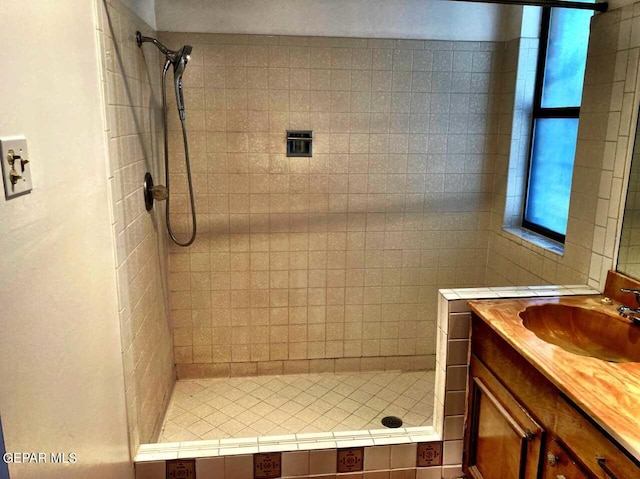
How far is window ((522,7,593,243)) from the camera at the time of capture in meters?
2.48

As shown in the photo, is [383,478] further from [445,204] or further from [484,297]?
[445,204]

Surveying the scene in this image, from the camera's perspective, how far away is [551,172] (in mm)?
2676

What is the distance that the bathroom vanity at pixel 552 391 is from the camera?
121cm

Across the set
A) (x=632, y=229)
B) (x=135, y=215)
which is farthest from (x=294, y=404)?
(x=632, y=229)

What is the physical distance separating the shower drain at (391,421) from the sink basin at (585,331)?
1.05 m

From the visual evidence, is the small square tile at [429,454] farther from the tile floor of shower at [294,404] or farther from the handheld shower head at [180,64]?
the handheld shower head at [180,64]

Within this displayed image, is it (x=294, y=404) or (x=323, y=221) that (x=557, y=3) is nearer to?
(x=323, y=221)

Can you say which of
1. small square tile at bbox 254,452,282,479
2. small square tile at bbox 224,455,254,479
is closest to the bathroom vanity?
small square tile at bbox 254,452,282,479

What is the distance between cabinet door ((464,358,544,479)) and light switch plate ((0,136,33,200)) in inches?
59.6

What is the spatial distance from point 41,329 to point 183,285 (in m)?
1.79

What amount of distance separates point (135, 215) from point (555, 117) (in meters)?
2.17

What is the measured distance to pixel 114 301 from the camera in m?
1.75

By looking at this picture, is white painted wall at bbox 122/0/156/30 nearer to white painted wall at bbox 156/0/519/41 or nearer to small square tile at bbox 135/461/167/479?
white painted wall at bbox 156/0/519/41

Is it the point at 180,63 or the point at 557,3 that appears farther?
the point at 180,63
